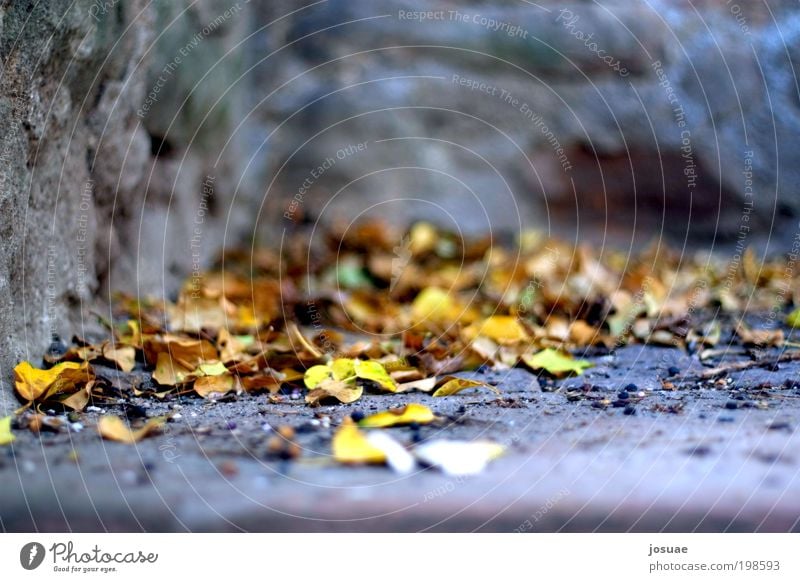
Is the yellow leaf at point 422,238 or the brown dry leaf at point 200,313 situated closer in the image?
the brown dry leaf at point 200,313

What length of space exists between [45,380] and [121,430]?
0.66 feet

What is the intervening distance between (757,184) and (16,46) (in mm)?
2167

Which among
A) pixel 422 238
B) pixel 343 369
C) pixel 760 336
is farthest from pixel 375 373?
pixel 422 238

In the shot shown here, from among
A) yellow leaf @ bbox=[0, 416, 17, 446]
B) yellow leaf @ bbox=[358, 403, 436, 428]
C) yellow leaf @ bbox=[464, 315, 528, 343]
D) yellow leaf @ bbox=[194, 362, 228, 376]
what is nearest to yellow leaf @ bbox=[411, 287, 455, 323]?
yellow leaf @ bbox=[464, 315, 528, 343]

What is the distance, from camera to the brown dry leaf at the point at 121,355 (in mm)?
1397

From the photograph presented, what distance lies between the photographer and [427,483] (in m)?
0.95

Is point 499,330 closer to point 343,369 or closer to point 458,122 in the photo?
point 343,369

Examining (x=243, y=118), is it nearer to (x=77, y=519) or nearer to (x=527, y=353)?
(x=527, y=353)

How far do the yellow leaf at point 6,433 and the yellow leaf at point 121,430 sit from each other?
4.4 inches

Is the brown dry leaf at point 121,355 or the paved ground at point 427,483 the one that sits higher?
the brown dry leaf at point 121,355

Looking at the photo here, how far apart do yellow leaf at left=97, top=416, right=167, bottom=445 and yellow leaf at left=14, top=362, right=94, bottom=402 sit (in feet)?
0.41

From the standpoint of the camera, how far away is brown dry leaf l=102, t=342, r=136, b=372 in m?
1.40

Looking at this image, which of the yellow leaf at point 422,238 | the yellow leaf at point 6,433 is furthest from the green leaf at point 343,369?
the yellow leaf at point 422,238

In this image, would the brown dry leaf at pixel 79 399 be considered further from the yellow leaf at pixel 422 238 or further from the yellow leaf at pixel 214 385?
the yellow leaf at pixel 422 238
